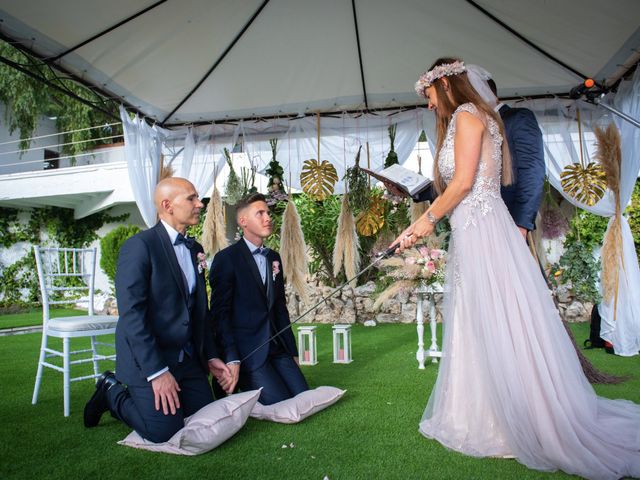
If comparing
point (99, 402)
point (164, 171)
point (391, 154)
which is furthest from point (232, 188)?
point (99, 402)

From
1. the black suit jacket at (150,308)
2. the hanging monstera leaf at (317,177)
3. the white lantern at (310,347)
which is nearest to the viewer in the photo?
the black suit jacket at (150,308)

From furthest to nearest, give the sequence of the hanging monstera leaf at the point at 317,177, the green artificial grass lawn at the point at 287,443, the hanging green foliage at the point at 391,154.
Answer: the hanging monstera leaf at the point at 317,177 < the hanging green foliage at the point at 391,154 < the green artificial grass lawn at the point at 287,443

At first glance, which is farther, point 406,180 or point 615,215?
point 615,215

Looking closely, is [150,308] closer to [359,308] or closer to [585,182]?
[585,182]

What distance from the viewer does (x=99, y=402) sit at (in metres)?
3.10

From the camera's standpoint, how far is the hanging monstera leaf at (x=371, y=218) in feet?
23.5

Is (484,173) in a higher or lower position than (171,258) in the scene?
higher

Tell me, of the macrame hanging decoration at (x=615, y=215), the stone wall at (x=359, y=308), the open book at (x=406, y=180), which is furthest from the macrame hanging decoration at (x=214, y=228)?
the macrame hanging decoration at (x=615, y=215)

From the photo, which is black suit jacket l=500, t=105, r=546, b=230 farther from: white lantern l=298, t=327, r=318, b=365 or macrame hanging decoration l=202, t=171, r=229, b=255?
macrame hanging decoration l=202, t=171, r=229, b=255

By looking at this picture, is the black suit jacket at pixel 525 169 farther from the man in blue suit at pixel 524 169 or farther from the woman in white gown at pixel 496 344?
the woman in white gown at pixel 496 344

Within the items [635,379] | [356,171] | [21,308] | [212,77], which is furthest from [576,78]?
[21,308]

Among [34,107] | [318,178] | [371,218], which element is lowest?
[371,218]

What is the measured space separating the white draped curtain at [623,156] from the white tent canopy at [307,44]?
303 millimetres

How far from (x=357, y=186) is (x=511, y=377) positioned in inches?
183
